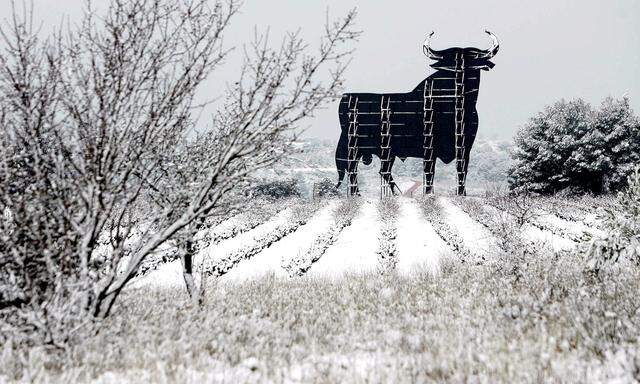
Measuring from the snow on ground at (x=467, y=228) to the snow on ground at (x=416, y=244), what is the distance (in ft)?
3.16

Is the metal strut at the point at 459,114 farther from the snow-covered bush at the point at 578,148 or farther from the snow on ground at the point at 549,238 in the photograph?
the snow on ground at the point at 549,238

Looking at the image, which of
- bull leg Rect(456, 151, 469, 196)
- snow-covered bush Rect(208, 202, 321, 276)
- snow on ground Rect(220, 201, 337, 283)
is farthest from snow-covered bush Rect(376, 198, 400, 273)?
bull leg Rect(456, 151, 469, 196)

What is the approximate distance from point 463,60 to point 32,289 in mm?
26790

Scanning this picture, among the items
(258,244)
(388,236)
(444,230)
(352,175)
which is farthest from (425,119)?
(258,244)

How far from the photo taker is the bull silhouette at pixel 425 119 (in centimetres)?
2691

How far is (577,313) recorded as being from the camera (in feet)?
14.8

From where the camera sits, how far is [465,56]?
88.2 feet

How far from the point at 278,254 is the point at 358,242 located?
11.0 ft

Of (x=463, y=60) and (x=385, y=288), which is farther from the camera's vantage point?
(x=463, y=60)

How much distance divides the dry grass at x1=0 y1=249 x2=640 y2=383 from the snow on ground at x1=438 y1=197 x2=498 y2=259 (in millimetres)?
8547

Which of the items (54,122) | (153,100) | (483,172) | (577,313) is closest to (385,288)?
(577,313)

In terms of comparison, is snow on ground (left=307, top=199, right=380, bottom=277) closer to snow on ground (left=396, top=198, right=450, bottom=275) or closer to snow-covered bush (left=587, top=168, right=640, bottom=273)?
snow on ground (left=396, top=198, right=450, bottom=275)

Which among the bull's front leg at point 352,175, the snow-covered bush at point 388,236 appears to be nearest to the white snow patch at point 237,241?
the snow-covered bush at point 388,236

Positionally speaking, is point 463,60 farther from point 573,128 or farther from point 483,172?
point 483,172
